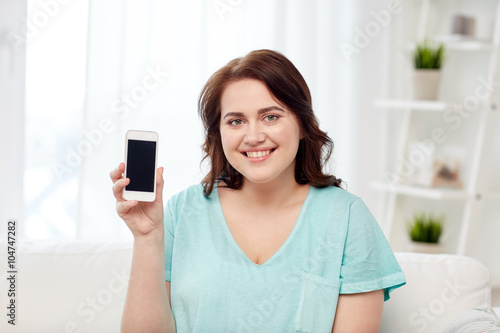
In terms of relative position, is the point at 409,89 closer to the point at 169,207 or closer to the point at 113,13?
the point at 113,13

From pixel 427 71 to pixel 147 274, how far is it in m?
2.12

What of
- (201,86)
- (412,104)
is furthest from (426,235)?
(201,86)

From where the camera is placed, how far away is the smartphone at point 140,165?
1216 millimetres

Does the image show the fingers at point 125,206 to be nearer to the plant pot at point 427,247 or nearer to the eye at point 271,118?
the eye at point 271,118

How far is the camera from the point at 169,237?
146 cm

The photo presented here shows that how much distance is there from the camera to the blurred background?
94.3 inches

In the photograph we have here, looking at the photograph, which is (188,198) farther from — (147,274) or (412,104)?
(412,104)

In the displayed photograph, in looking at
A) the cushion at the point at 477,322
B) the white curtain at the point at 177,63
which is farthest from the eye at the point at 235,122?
the white curtain at the point at 177,63

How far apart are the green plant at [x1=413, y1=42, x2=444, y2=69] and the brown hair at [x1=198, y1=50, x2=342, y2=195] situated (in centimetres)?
162

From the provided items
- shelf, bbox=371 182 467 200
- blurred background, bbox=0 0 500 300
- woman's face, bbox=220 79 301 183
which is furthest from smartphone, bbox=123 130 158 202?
shelf, bbox=371 182 467 200

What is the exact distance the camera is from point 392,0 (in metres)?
3.11

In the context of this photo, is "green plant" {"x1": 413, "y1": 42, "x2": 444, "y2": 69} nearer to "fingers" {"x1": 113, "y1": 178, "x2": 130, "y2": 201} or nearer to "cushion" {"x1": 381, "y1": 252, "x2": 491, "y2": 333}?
"cushion" {"x1": 381, "y1": 252, "x2": 491, "y2": 333}

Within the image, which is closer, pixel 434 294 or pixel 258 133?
pixel 258 133

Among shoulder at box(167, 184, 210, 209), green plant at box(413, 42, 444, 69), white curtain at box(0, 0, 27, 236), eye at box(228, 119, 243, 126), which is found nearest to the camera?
eye at box(228, 119, 243, 126)
